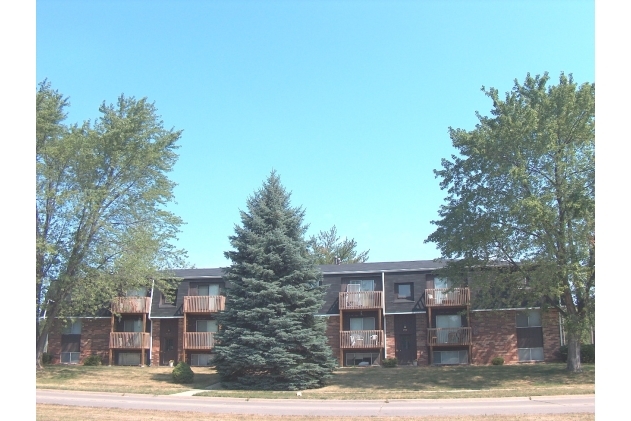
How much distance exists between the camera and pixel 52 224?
30.7 meters

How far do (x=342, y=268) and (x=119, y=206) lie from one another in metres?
15.3

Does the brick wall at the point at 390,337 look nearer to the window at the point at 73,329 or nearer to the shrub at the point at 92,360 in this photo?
the shrub at the point at 92,360

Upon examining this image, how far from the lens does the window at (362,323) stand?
123ft

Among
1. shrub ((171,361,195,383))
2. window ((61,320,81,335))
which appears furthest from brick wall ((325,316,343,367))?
window ((61,320,81,335))

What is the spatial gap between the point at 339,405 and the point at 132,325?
24.7 m

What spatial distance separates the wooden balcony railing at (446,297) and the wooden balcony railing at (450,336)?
151 centimetres

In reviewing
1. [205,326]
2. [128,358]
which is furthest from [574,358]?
[128,358]

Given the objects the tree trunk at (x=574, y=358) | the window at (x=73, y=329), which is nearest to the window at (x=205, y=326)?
the window at (x=73, y=329)

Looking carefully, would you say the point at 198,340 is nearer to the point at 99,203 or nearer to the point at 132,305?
the point at 132,305

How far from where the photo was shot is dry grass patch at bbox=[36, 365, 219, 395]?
→ 26.2 metres

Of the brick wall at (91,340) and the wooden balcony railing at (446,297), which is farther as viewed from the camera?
the brick wall at (91,340)

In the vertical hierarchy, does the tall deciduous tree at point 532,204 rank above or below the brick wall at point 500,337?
above
